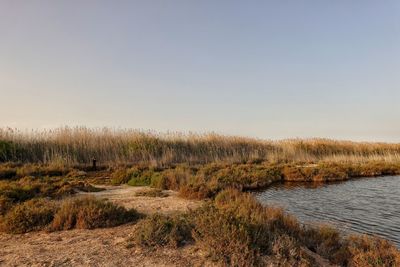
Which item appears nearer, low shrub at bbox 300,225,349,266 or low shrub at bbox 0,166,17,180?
low shrub at bbox 300,225,349,266

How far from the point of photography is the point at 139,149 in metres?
22.2

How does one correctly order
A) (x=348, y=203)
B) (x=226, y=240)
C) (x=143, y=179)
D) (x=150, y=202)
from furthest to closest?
(x=143, y=179) < (x=348, y=203) < (x=150, y=202) < (x=226, y=240)

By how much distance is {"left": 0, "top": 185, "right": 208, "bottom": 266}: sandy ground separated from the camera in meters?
5.68

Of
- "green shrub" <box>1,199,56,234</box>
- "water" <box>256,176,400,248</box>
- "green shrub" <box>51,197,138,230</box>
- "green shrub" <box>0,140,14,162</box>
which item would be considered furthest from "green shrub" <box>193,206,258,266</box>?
"green shrub" <box>0,140,14,162</box>

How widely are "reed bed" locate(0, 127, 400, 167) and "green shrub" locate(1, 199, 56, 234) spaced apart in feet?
34.7

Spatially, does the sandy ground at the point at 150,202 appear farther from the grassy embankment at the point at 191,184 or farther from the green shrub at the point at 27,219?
the green shrub at the point at 27,219

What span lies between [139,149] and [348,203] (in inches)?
519

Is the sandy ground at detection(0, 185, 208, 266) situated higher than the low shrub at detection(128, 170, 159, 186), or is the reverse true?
the low shrub at detection(128, 170, 159, 186)

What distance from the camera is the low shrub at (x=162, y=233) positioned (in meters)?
6.28

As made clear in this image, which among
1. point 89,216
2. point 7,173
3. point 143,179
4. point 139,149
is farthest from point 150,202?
point 139,149

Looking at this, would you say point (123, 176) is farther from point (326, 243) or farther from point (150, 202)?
point (326, 243)

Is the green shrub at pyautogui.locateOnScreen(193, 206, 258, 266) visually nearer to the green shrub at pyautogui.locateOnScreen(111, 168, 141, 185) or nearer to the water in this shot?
the water

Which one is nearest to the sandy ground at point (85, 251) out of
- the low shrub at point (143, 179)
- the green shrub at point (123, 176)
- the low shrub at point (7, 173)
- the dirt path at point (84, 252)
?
the dirt path at point (84, 252)

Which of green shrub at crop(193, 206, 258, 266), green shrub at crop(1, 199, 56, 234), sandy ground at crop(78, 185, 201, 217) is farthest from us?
sandy ground at crop(78, 185, 201, 217)
